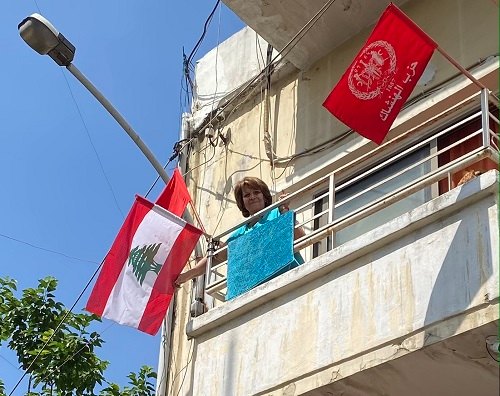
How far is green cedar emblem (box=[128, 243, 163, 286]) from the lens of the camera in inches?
356

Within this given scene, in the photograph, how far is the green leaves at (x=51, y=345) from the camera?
11.2 m

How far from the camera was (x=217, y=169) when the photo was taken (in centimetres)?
1141

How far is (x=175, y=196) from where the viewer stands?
1005 cm

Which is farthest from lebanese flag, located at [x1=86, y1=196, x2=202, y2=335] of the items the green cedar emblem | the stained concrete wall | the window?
the window

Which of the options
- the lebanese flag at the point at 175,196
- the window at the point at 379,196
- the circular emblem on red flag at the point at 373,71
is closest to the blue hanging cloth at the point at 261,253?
the window at the point at 379,196

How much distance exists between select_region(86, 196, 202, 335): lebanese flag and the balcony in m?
0.93

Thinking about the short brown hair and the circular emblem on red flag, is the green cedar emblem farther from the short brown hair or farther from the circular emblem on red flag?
the circular emblem on red flag

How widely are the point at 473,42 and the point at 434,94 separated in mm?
582

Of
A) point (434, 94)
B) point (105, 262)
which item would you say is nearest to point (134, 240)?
point (105, 262)

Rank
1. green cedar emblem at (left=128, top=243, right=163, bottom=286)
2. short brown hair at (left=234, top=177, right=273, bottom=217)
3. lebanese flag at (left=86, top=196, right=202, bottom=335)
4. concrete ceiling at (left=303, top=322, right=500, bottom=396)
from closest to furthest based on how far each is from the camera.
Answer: concrete ceiling at (left=303, top=322, right=500, bottom=396)
short brown hair at (left=234, top=177, right=273, bottom=217)
lebanese flag at (left=86, top=196, right=202, bottom=335)
green cedar emblem at (left=128, top=243, right=163, bottom=286)

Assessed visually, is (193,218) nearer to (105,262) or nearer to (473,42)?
(105,262)

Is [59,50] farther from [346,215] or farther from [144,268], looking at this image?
[346,215]

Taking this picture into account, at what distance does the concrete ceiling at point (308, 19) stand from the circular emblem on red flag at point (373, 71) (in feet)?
7.23

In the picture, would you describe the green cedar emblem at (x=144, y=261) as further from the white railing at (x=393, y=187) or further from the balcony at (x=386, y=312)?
the balcony at (x=386, y=312)
